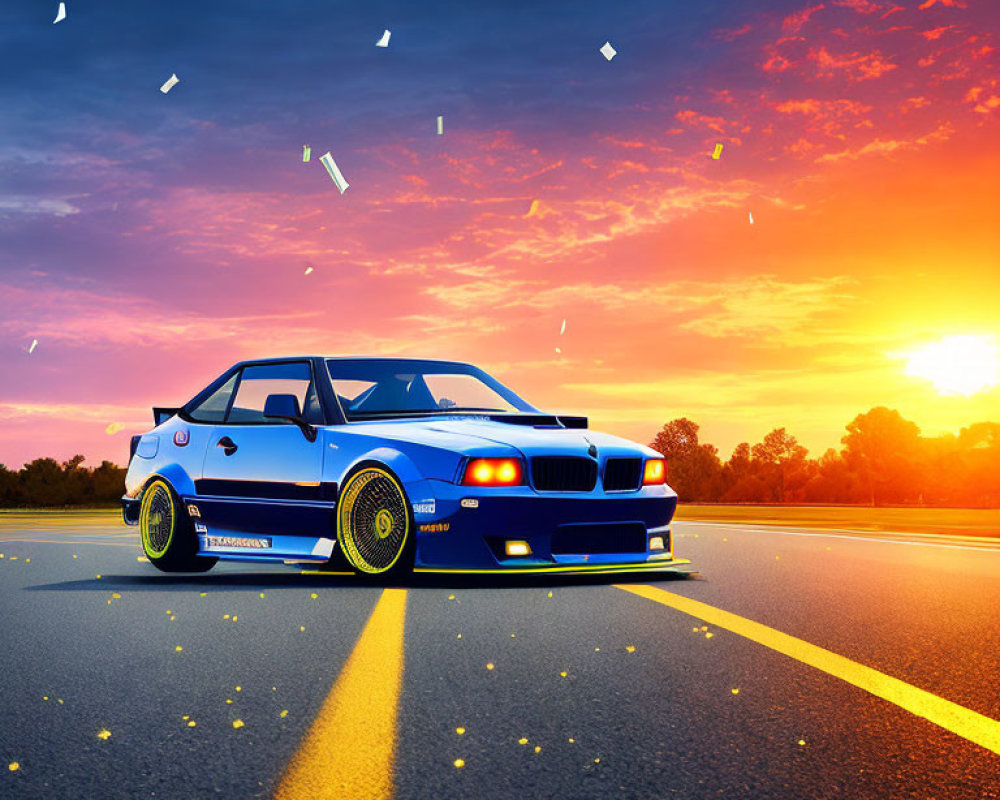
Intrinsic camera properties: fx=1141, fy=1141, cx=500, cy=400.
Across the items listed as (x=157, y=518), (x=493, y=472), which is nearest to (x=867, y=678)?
(x=493, y=472)

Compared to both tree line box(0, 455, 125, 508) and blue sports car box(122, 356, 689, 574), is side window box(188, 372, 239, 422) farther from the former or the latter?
tree line box(0, 455, 125, 508)

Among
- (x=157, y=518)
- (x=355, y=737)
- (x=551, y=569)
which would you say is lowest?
(x=355, y=737)

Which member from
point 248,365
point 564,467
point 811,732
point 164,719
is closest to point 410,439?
point 564,467

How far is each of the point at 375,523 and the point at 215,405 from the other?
2492 mm

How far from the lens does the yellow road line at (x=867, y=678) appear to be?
4051mm

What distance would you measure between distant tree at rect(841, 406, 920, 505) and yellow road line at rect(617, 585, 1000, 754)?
113 metres

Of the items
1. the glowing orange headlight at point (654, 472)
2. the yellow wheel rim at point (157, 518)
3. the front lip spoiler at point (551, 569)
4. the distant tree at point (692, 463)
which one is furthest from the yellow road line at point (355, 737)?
the distant tree at point (692, 463)

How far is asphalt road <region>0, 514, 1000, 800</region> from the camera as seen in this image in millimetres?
3443

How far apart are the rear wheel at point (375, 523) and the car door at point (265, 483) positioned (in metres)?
0.16

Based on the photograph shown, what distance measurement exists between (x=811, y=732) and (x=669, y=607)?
3.29m

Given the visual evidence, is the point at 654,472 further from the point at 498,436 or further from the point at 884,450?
the point at 884,450

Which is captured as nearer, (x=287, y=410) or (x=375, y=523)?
(x=375, y=523)

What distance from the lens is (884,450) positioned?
4604 inches

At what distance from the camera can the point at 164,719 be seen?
4199 millimetres
